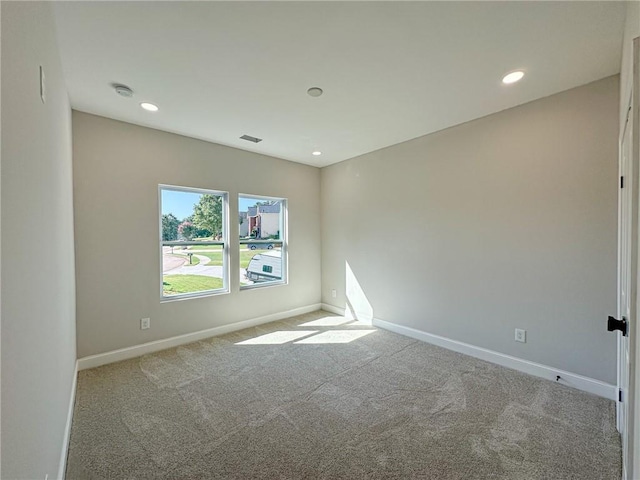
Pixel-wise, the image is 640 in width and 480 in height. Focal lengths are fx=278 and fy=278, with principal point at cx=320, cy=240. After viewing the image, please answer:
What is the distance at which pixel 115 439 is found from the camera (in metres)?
1.91

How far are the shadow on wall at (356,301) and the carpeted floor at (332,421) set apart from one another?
1.21 m

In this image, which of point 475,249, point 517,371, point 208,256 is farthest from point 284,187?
point 517,371

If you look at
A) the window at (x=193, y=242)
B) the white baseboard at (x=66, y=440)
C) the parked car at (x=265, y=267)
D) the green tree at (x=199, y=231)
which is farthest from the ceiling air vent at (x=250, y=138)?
the white baseboard at (x=66, y=440)

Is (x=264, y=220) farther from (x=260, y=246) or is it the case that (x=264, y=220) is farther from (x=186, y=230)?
(x=186, y=230)

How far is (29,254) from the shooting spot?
110 cm

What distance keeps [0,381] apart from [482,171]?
372 cm

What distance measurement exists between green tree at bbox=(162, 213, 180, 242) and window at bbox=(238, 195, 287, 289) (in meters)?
0.88

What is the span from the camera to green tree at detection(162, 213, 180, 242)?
11.6 ft

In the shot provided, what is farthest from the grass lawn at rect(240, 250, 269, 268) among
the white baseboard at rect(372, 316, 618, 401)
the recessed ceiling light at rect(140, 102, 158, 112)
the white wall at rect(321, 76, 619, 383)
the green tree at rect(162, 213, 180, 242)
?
the white baseboard at rect(372, 316, 618, 401)

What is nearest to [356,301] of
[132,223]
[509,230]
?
[509,230]

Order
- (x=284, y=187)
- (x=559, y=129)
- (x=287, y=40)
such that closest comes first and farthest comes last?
(x=287, y=40), (x=559, y=129), (x=284, y=187)

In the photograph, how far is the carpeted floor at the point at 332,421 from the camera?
1.70 m

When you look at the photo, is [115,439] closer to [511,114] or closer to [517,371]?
[517,371]

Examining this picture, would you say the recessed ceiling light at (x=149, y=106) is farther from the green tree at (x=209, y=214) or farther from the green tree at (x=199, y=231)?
the green tree at (x=199, y=231)
